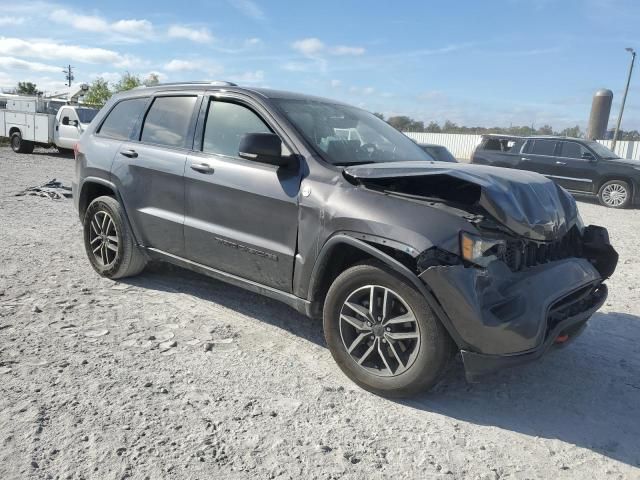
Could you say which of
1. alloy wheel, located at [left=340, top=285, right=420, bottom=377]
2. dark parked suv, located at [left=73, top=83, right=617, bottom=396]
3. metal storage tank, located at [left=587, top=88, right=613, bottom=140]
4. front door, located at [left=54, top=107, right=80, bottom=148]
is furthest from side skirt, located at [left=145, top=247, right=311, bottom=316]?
metal storage tank, located at [left=587, top=88, right=613, bottom=140]

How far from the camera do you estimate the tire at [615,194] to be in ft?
41.5

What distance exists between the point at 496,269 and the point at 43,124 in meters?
20.1

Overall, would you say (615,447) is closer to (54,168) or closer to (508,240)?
(508,240)

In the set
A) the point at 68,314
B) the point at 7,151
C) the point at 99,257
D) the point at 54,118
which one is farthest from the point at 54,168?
the point at 68,314

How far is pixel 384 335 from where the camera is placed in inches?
122

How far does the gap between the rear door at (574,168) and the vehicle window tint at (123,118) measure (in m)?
11.4

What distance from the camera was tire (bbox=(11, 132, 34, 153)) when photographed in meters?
20.3

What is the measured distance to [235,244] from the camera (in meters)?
3.81

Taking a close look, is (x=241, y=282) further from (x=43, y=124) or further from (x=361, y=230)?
(x=43, y=124)

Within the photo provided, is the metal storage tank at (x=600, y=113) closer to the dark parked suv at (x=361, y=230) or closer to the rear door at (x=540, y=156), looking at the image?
the rear door at (x=540, y=156)

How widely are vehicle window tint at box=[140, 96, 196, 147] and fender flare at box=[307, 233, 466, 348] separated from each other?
1692 millimetres

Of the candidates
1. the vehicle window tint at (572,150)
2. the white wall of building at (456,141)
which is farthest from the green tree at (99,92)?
the vehicle window tint at (572,150)

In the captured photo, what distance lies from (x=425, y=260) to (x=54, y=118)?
64.1 feet

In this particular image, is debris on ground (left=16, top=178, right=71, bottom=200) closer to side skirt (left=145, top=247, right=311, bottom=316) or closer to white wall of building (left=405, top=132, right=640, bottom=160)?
side skirt (left=145, top=247, right=311, bottom=316)
